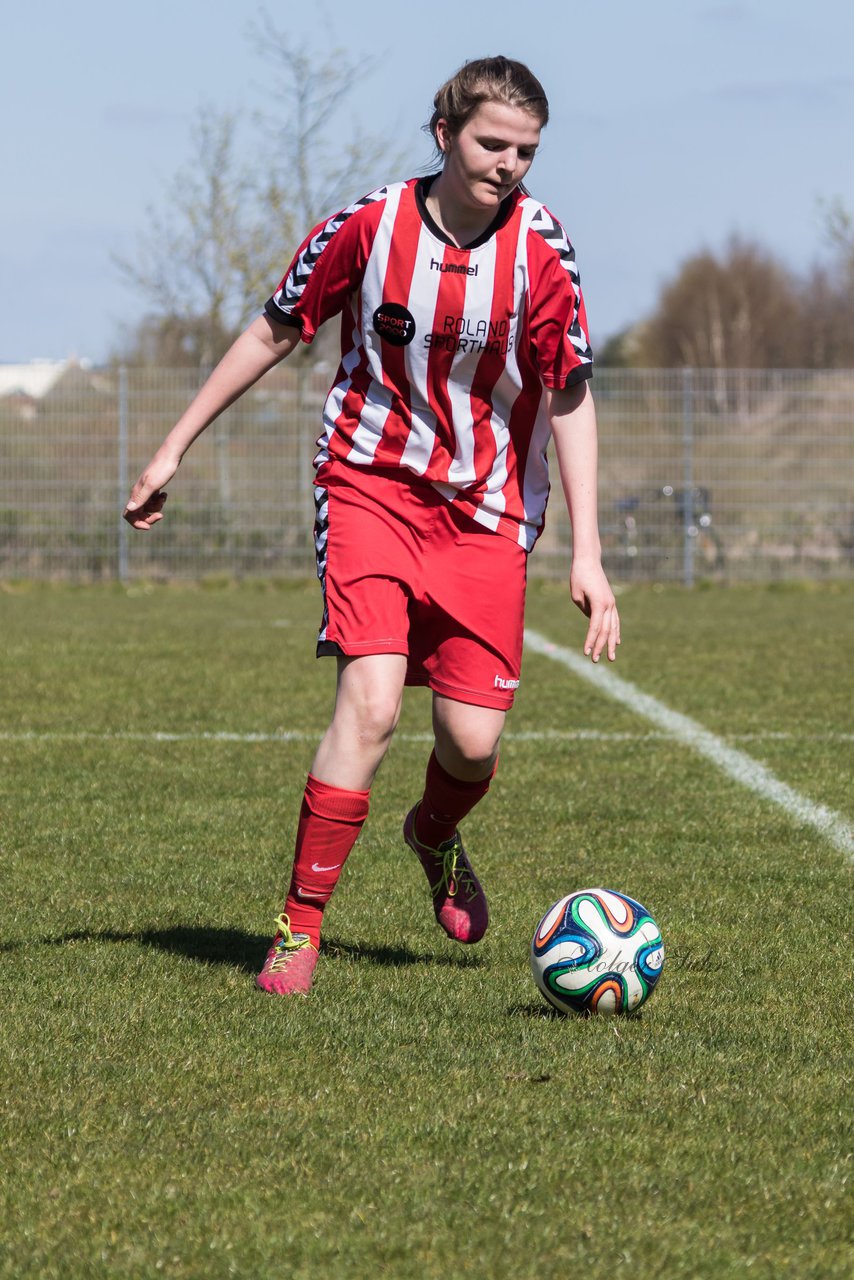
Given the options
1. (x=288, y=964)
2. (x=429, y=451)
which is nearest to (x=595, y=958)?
(x=288, y=964)

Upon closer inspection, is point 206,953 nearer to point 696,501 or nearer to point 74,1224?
point 74,1224

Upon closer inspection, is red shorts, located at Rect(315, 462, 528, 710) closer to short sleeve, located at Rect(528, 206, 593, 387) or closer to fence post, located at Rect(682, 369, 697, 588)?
short sleeve, located at Rect(528, 206, 593, 387)

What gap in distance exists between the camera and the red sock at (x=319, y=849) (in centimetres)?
376

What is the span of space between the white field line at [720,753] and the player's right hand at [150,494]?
2421 mm

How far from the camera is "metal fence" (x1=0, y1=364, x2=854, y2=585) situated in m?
18.8

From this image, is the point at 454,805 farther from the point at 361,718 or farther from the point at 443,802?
the point at 361,718

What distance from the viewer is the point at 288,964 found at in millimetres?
3615

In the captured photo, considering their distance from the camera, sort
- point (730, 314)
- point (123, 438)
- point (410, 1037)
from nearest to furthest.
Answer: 1. point (410, 1037)
2. point (123, 438)
3. point (730, 314)

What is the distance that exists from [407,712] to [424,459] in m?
4.65

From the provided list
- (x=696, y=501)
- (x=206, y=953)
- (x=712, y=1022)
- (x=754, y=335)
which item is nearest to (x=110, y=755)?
(x=206, y=953)

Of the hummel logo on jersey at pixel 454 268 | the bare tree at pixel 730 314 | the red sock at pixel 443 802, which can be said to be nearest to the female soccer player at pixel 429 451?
the hummel logo on jersey at pixel 454 268

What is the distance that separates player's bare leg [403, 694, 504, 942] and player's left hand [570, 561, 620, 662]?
36cm

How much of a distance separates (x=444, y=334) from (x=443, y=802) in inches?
47.1

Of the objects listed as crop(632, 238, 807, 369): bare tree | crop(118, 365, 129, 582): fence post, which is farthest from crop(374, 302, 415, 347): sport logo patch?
crop(632, 238, 807, 369): bare tree
